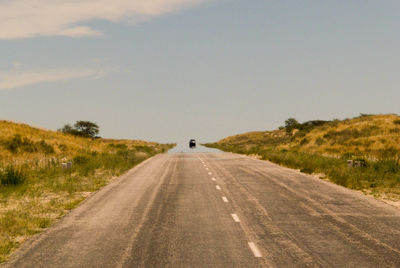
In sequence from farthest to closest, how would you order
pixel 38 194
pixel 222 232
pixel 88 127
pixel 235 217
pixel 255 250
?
pixel 88 127 → pixel 38 194 → pixel 235 217 → pixel 222 232 → pixel 255 250

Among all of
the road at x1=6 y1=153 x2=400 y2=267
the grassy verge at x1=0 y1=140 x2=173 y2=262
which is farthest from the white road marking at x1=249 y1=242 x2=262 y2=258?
the grassy verge at x1=0 y1=140 x2=173 y2=262

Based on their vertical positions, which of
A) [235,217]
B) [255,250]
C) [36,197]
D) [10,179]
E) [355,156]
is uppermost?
[355,156]

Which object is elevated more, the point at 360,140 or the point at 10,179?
the point at 360,140

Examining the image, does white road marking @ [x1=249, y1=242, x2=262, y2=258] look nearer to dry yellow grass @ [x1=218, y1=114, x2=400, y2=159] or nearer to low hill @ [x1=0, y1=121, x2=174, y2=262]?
low hill @ [x1=0, y1=121, x2=174, y2=262]

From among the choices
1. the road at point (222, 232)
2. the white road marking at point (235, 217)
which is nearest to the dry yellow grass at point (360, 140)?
the road at point (222, 232)

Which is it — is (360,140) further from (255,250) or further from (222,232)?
(255,250)

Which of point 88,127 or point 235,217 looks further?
point 88,127

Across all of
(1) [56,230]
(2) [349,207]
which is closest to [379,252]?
(2) [349,207]

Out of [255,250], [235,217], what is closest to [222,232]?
[255,250]

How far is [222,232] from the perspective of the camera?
945 cm

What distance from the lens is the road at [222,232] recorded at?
7.32 meters

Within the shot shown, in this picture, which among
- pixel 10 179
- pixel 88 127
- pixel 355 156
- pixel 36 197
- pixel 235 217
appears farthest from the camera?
pixel 88 127

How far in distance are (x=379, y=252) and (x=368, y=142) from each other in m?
49.2

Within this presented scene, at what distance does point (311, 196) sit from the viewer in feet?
51.0
